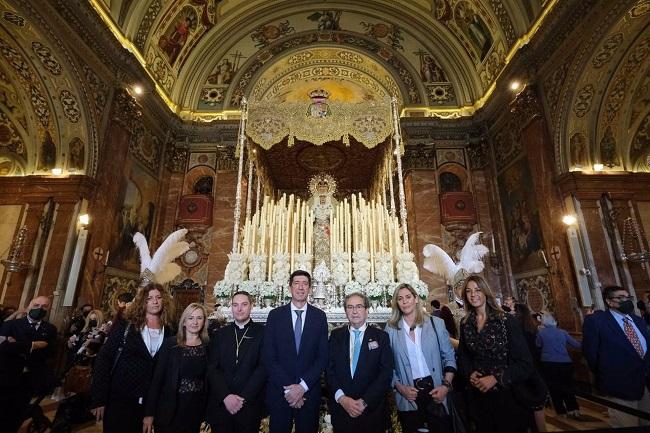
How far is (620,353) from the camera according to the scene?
3016mm

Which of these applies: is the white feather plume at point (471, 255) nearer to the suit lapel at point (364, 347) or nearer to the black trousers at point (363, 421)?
the suit lapel at point (364, 347)

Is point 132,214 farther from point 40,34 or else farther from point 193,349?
point 193,349

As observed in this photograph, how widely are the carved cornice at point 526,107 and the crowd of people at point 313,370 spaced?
24.6ft

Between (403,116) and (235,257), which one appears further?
(403,116)

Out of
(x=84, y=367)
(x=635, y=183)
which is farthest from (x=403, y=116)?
(x=84, y=367)

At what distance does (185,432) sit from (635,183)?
34.5 ft

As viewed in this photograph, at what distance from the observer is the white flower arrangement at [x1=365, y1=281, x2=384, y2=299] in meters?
5.03

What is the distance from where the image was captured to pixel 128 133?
9117 mm

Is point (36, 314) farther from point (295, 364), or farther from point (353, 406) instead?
point (353, 406)

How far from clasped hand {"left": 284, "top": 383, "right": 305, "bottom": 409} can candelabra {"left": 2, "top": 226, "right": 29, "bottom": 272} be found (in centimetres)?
770

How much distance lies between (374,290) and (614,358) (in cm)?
278

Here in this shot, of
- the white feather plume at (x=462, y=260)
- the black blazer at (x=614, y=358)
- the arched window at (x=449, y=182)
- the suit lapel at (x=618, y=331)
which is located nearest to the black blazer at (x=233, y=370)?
the black blazer at (x=614, y=358)

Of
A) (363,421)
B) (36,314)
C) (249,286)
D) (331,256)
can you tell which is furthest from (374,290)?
(36,314)

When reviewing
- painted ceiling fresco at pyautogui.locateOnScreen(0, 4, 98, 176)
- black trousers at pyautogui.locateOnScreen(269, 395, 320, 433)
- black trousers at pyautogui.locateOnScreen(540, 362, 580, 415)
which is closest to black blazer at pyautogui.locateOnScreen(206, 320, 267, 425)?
black trousers at pyautogui.locateOnScreen(269, 395, 320, 433)
